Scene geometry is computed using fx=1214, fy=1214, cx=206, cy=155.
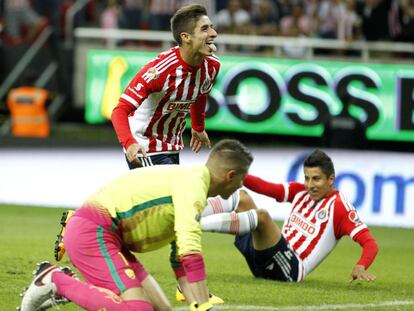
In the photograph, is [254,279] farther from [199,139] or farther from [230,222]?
[199,139]

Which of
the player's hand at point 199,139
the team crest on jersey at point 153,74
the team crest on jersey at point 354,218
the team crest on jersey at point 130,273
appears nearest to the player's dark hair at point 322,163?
the team crest on jersey at point 354,218

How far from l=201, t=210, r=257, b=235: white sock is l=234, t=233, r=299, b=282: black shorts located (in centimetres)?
37

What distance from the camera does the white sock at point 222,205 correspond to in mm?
9078

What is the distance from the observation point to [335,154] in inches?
602

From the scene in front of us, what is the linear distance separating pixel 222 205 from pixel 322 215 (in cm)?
76

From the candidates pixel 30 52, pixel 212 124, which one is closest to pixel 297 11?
pixel 212 124

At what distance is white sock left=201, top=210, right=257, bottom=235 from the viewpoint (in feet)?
28.5

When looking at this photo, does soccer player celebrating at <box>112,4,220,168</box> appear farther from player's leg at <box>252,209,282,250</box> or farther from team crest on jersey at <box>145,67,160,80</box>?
player's leg at <box>252,209,282,250</box>

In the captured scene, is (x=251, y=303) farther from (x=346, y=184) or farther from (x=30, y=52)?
(x=30, y=52)

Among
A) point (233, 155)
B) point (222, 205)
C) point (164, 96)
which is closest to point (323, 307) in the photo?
point (222, 205)

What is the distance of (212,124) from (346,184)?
5310mm

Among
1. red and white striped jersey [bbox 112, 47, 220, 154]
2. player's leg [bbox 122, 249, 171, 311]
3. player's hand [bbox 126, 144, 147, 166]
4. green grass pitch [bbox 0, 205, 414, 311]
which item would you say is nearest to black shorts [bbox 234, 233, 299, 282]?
green grass pitch [bbox 0, 205, 414, 311]

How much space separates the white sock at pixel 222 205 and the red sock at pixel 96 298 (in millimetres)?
2446

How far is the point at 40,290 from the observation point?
22.6 ft
